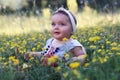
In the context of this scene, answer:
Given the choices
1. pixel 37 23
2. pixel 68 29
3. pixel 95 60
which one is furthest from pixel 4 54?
pixel 37 23

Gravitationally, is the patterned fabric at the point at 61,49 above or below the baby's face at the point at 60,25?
below

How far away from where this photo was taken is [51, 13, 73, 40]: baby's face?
371cm

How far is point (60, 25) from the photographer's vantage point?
12.2ft

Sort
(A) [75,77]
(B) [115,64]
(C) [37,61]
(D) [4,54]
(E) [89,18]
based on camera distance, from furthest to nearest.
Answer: (E) [89,18], (D) [4,54], (C) [37,61], (B) [115,64], (A) [75,77]

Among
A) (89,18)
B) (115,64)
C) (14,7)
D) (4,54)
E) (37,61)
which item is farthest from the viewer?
(14,7)

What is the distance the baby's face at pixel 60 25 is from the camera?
12.2 ft

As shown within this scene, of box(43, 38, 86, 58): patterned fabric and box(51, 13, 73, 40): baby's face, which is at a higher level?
box(51, 13, 73, 40): baby's face

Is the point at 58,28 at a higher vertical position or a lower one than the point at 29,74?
higher

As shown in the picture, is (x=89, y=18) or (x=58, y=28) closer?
(x=58, y=28)

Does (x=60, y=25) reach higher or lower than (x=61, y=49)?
higher

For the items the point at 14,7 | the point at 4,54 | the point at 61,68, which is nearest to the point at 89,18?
the point at 4,54

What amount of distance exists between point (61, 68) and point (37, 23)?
9.40 m

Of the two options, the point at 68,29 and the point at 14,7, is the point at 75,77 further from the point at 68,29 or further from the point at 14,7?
the point at 14,7

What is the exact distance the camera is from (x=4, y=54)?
4.24 m
